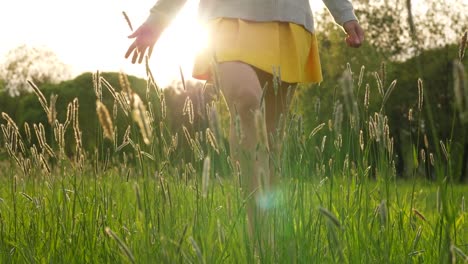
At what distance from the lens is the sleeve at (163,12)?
3230 millimetres

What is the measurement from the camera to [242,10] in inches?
133

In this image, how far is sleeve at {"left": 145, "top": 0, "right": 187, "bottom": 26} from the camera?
10.6ft

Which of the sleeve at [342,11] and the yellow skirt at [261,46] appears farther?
the sleeve at [342,11]

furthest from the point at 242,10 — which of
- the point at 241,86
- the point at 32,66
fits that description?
the point at 32,66

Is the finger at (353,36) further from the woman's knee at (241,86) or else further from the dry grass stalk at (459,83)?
the dry grass stalk at (459,83)

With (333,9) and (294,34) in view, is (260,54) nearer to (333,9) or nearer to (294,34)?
(294,34)

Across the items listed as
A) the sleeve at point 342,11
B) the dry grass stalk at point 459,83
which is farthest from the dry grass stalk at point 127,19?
the sleeve at point 342,11

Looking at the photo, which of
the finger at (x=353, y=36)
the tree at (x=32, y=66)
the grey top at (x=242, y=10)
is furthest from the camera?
the tree at (x=32, y=66)

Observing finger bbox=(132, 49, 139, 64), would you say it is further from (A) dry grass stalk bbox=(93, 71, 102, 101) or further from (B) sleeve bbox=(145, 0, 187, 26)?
(A) dry grass stalk bbox=(93, 71, 102, 101)

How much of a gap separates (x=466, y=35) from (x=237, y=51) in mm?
1505

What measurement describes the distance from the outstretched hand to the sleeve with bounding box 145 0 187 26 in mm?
69

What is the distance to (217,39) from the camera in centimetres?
334

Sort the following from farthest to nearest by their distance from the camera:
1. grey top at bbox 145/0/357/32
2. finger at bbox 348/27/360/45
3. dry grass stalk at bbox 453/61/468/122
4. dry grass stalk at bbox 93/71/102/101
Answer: finger at bbox 348/27/360/45
grey top at bbox 145/0/357/32
dry grass stalk at bbox 93/71/102/101
dry grass stalk at bbox 453/61/468/122

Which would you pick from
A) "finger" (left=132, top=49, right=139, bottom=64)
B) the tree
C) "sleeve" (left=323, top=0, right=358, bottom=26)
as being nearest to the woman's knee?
"finger" (left=132, top=49, right=139, bottom=64)
